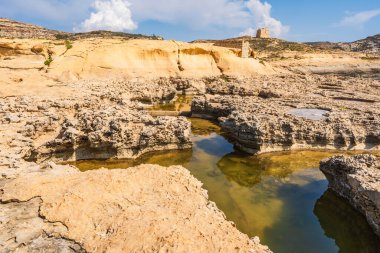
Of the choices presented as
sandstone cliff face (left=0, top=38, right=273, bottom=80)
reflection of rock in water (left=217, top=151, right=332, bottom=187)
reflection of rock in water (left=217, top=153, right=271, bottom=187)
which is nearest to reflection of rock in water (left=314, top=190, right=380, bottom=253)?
reflection of rock in water (left=217, top=151, right=332, bottom=187)

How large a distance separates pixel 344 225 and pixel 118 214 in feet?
24.4

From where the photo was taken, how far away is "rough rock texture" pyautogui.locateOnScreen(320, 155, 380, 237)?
909 centimetres

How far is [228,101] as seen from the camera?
2261cm

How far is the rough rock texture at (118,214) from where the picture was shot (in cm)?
608

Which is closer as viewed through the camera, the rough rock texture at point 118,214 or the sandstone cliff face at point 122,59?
the rough rock texture at point 118,214

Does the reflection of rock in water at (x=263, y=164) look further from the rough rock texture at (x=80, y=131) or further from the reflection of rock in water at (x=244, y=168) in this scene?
the rough rock texture at (x=80, y=131)

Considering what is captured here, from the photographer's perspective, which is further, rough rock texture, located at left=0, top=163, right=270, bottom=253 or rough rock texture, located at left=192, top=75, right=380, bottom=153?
rough rock texture, located at left=192, top=75, right=380, bottom=153

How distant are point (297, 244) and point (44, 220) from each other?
22.5ft

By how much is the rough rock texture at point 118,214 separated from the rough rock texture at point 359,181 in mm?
4619

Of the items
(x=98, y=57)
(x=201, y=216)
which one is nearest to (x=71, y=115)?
(x=201, y=216)

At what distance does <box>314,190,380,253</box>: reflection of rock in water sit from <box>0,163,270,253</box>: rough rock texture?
4204 mm

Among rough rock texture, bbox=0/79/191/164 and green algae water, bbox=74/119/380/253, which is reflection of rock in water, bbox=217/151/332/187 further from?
rough rock texture, bbox=0/79/191/164

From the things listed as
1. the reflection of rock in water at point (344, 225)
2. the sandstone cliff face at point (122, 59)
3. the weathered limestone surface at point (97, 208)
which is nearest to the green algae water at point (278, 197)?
the reflection of rock in water at point (344, 225)

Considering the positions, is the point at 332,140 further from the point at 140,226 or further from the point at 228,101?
the point at 140,226
